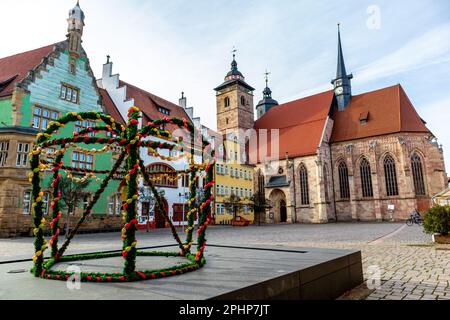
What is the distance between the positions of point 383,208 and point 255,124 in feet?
81.5

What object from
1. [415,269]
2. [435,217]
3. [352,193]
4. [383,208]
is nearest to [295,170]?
[352,193]

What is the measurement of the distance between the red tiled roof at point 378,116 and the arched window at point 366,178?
145 inches

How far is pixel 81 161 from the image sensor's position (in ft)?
74.5

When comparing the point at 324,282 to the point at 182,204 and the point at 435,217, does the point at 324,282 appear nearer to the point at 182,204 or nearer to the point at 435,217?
the point at 435,217

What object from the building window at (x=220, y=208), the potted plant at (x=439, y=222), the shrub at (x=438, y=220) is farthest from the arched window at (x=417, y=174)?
the shrub at (x=438, y=220)

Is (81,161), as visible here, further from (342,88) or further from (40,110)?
(342,88)

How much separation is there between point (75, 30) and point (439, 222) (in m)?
26.4

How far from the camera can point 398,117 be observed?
39.1 m

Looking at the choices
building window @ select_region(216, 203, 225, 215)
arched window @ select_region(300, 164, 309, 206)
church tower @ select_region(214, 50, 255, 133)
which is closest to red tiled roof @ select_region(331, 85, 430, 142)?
arched window @ select_region(300, 164, 309, 206)

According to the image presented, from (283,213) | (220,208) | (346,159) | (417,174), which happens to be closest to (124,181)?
(220,208)

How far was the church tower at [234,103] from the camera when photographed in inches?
2025

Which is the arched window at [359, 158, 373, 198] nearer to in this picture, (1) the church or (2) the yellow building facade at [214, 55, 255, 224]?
(1) the church

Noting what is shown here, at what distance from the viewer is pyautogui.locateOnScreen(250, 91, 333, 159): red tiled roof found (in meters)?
43.2

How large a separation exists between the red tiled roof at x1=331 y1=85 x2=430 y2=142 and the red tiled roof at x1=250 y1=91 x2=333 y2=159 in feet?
8.38
